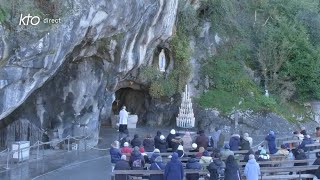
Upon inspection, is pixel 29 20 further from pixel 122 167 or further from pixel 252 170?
pixel 252 170

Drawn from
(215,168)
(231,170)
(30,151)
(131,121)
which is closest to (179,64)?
(131,121)

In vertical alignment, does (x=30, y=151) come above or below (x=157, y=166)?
above

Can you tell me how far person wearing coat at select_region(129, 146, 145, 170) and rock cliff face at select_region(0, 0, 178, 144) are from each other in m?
5.23

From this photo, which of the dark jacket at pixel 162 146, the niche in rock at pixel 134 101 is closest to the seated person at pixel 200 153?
the dark jacket at pixel 162 146

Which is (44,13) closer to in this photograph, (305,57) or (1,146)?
(1,146)

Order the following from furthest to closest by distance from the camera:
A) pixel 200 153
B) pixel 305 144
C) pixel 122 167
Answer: pixel 305 144 → pixel 200 153 → pixel 122 167

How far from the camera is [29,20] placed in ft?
63.3

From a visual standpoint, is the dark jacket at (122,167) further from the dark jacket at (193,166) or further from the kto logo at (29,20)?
the kto logo at (29,20)

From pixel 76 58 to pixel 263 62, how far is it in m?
12.7

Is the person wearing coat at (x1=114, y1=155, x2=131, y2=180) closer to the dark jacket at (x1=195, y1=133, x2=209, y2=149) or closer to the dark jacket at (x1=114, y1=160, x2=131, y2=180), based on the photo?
the dark jacket at (x1=114, y1=160, x2=131, y2=180)

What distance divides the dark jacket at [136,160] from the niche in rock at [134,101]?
1433 centimetres

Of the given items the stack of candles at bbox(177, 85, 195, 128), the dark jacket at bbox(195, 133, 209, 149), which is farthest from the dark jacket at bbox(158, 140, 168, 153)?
the stack of candles at bbox(177, 85, 195, 128)

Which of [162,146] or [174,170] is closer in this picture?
[174,170]

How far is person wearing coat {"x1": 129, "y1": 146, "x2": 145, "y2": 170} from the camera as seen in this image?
1633 cm
